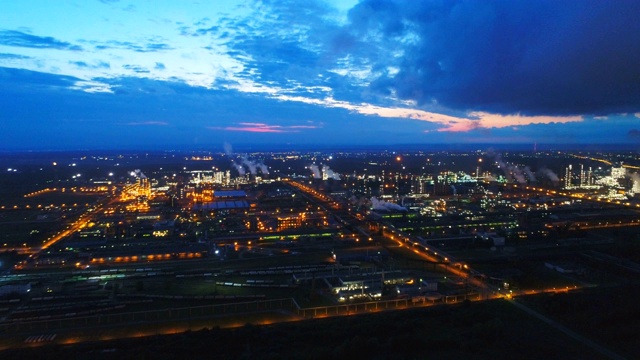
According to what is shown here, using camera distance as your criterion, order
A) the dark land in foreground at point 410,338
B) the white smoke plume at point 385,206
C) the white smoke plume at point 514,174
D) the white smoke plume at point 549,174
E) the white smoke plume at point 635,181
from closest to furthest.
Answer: the dark land in foreground at point 410,338 < the white smoke plume at point 385,206 < the white smoke plume at point 635,181 < the white smoke plume at point 549,174 < the white smoke plume at point 514,174

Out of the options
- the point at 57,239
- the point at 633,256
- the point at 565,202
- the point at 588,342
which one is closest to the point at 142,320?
the point at 588,342

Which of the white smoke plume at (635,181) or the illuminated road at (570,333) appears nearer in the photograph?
the illuminated road at (570,333)

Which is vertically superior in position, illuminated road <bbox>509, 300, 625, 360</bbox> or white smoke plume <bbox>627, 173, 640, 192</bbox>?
white smoke plume <bbox>627, 173, 640, 192</bbox>

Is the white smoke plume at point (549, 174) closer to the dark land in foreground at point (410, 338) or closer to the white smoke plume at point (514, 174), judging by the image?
the white smoke plume at point (514, 174)

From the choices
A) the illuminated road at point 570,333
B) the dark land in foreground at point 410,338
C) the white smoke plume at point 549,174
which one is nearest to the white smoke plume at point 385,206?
the illuminated road at point 570,333

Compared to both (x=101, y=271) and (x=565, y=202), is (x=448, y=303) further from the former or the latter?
(x=565, y=202)

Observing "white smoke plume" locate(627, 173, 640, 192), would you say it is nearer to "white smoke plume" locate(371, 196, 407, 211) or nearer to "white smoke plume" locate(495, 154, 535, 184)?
"white smoke plume" locate(495, 154, 535, 184)

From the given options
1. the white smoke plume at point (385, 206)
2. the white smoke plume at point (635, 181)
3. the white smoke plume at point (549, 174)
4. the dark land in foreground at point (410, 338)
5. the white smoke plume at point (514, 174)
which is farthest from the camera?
the white smoke plume at point (514, 174)

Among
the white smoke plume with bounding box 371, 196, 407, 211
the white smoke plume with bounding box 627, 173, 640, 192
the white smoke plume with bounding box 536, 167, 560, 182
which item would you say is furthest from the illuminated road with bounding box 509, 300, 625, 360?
the white smoke plume with bounding box 536, 167, 560, 182
